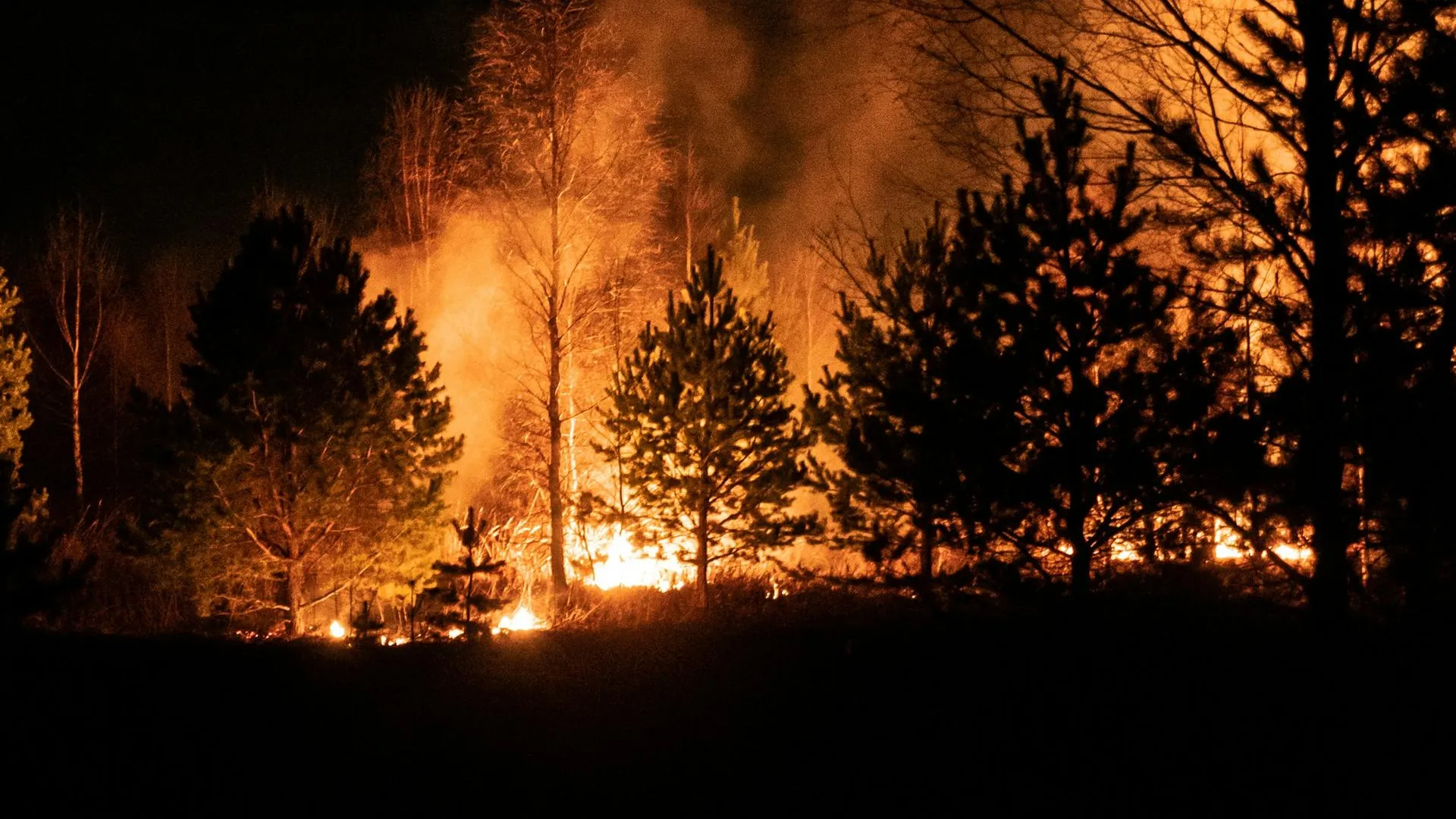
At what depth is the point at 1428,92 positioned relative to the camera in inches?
205

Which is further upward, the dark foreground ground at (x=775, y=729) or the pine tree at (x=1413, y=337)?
the pine tree at (x=1413, y=337)

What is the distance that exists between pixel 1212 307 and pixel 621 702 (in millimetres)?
4458

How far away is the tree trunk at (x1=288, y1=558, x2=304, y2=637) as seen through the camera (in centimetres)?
1602

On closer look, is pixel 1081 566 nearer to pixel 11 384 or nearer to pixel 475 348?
pixel 11 384

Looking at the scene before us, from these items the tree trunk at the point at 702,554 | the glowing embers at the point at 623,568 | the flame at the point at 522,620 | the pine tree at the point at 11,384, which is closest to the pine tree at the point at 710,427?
the tree trunk at the point at 702,554

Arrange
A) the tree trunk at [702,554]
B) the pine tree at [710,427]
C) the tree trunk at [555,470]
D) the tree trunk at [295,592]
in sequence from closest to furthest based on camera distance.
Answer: the tree trunk at [295,592] → the pine tree at [710,427] → the tree trunk at [702,554] → the tree trunk at [555,470]

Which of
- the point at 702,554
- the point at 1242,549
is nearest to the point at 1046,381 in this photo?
the point at 1242,549

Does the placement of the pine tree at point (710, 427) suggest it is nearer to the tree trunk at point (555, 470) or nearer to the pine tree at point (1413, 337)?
the tree trunk at point (555, 470)

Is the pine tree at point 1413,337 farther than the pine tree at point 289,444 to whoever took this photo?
No

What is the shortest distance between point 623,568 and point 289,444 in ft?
27.5

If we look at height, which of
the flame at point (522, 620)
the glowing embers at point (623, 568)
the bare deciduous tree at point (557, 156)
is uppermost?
the bare deciduous tree at point (557, 156)

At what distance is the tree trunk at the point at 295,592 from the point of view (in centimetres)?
1602

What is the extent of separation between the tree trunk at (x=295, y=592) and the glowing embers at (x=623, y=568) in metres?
6.18

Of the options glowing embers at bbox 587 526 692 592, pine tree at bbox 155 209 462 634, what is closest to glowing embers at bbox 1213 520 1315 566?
pine tree at bbox 155 209 462 634
